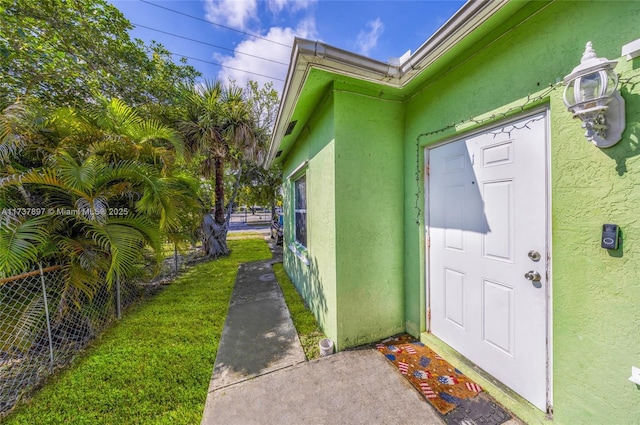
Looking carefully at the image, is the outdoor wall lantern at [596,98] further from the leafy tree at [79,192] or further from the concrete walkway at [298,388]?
the leafy tree at [79,192]

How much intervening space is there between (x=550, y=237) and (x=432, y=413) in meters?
1.80

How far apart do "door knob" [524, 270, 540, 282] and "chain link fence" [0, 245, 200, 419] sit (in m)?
4.96

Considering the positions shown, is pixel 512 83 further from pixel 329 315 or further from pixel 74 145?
pixel 74 145

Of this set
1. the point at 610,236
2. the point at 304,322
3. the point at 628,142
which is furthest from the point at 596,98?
the point at 304,322

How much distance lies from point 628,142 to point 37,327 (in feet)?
19.6

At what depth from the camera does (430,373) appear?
97.0 inches

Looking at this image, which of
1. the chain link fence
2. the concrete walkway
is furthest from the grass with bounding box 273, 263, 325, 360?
the chain link fence

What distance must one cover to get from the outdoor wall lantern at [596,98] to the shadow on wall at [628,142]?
3 cm

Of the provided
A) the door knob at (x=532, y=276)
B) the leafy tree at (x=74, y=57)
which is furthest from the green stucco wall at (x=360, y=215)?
the leafy tree at (x=74, y=57)

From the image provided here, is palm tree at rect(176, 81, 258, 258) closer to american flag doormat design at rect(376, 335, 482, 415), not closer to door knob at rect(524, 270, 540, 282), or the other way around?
american flag doormat design at rect(376, 335, 482, 415)

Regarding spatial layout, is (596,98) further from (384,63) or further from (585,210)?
(384,63)

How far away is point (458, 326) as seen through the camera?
2582mm

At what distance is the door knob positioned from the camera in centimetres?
186

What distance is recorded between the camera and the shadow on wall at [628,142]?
1.34 meters
